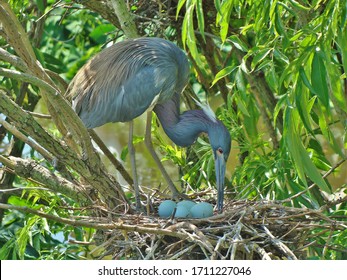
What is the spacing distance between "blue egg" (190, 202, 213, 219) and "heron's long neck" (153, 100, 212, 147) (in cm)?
58

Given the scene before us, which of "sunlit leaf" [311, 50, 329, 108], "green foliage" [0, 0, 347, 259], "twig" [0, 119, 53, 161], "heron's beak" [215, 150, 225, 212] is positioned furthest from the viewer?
Result: "heron's beak" [215, 150, 225, 212]

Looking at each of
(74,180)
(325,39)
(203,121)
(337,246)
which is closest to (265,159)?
(203,121)

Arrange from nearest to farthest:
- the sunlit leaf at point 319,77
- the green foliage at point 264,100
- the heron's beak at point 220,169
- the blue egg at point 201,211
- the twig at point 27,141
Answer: the sunlit leaf at point 319,77 < the green foliage at point 264,100 < the twig at point 27,141 < the blue egg at point 201,211 < the heron's beak at point 220,169

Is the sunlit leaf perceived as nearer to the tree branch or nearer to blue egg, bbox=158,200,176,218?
blue egg, bbox=158,200,176,218

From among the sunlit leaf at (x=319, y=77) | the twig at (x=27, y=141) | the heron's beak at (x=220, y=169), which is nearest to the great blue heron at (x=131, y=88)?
the heron's beak at (x=220, y=169)

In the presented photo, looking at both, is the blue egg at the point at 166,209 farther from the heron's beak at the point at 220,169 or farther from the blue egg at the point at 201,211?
the heron's beak at the point at 220,169

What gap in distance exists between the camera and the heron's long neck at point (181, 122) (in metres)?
4.22

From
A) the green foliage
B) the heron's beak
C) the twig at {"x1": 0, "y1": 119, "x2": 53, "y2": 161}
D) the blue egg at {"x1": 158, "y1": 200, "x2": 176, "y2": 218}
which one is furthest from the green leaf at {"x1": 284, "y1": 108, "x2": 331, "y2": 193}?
the twig at {"x1": 0, "y1": 119, "x2": 53, "y2": 161}

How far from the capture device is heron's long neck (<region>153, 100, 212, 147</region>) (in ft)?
13.9

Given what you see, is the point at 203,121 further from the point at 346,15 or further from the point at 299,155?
the point at 346,15

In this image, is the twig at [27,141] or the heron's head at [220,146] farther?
the heron's head at [220,146]

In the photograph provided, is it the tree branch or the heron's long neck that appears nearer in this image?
the tree branch

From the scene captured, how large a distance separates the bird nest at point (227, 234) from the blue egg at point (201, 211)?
0.31 ft

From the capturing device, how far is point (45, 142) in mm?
3246
